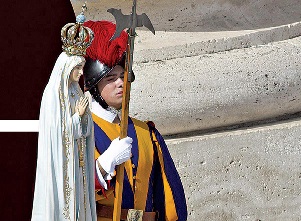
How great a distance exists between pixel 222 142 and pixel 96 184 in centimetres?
116

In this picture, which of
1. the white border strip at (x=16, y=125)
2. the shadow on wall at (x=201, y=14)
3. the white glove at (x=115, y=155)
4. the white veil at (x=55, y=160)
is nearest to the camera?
the white veil at (x=55, y=160)

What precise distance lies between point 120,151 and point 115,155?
0.02 meters

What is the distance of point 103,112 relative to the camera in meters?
4.48

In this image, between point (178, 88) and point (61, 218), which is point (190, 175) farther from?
point (61, 218)

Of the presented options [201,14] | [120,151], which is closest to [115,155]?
[120,151]

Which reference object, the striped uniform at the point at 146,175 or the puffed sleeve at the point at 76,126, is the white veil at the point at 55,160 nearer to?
the puffed sleeve at the point at 76,126

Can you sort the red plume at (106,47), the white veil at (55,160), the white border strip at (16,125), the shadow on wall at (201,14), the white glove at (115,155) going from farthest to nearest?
the shadow on wall at (201,14) → the white border strip at (16,125) → the red plume at (106,47) → the white glove at (115,155) → the white veil at (55,160)

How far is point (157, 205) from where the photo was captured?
15.1 feet

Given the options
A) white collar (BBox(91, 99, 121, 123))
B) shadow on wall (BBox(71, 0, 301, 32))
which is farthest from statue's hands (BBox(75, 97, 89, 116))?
shadow on wall (BBox(71, 0, 301, 32))

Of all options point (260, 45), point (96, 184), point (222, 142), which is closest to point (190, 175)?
point (222, 142)

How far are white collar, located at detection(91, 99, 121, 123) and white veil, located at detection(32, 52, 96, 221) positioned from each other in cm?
43

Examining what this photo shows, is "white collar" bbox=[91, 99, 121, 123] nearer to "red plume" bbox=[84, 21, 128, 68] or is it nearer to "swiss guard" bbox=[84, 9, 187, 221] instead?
"swiss guard" bbox=[84, 9, 187, 221]

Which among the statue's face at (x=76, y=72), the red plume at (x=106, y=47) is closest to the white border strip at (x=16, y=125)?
the red plume at (x=106, y=47)

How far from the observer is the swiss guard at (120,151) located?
433cm
